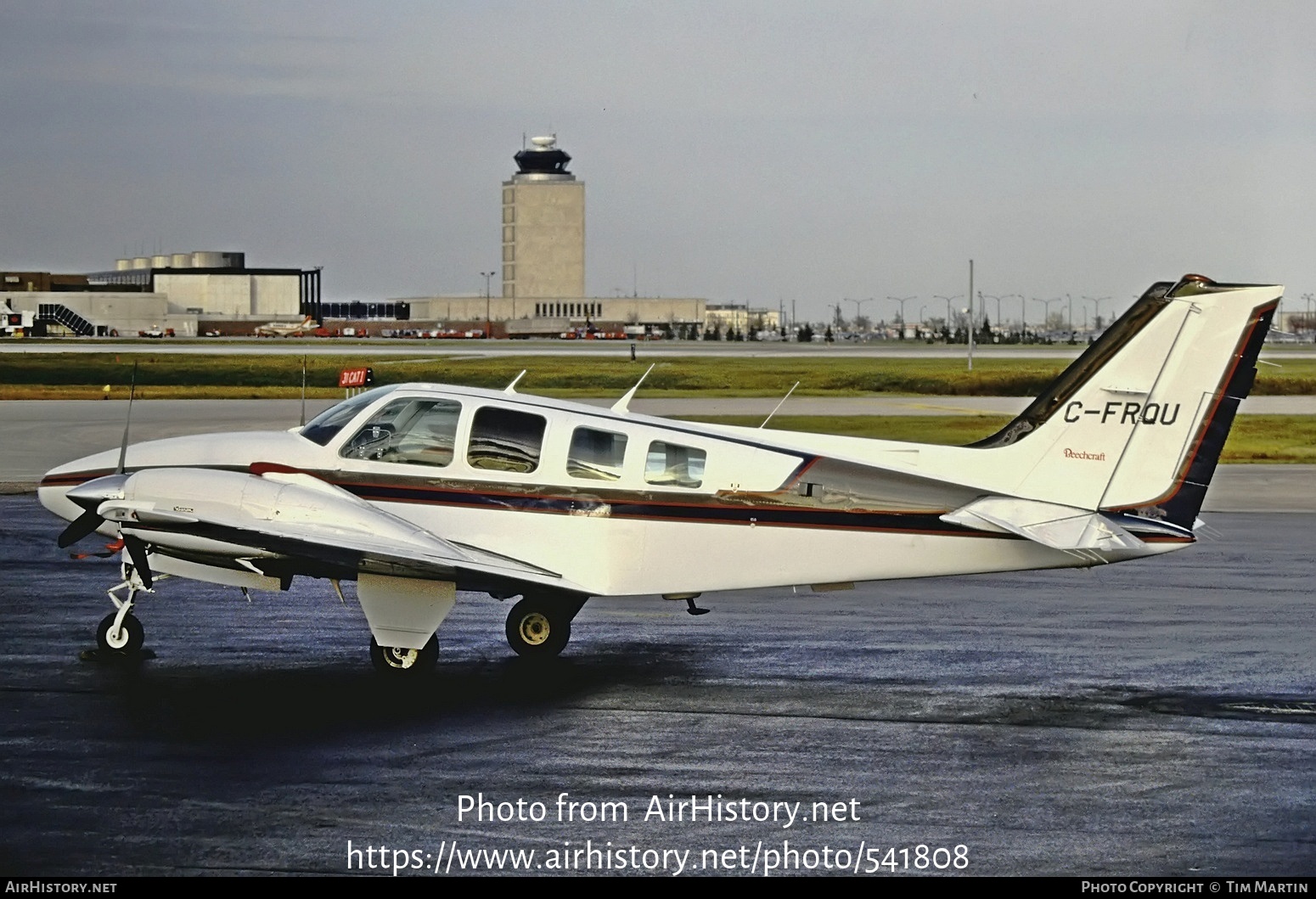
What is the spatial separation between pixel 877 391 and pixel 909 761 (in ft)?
180

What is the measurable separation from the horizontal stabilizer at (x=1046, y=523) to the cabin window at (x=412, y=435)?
468 cm

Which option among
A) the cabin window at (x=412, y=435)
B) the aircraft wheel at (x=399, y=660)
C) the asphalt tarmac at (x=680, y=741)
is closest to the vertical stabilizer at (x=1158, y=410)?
the asphalt tarmac at (x=680, y=741)

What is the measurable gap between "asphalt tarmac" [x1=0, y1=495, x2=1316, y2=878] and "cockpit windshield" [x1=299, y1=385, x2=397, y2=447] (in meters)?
2.15

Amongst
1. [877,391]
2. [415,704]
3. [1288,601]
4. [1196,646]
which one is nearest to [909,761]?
[415,704]

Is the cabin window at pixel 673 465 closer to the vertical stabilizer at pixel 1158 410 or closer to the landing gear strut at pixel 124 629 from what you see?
the vertical stabilizer at pixel 1158 410

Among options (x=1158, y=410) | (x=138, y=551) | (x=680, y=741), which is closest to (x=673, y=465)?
(x=680, y=741)

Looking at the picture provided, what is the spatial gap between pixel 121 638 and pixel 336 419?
115 inches

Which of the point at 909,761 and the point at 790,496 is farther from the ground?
the point at 790,496

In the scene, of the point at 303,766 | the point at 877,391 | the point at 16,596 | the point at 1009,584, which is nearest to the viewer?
the point at 303,766

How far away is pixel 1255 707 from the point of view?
1284 centimetres

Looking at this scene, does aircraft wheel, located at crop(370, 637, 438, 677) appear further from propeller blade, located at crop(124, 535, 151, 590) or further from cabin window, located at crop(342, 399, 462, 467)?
propeller blade, located at crop(124, 535, 151, 590)

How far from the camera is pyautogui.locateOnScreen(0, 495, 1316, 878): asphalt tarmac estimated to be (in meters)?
9.19

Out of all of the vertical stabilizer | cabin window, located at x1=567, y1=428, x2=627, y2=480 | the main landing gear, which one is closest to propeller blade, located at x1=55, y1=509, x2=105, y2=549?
the main landing gear
